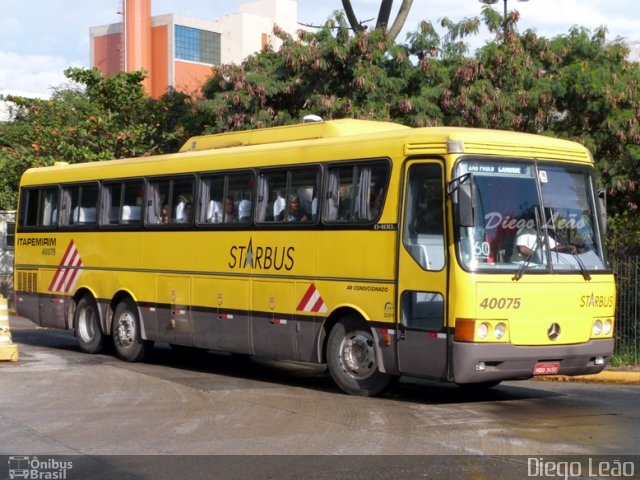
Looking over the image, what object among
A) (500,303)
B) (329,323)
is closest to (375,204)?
(329,323)

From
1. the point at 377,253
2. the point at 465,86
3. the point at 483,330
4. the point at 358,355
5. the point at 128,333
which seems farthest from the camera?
the point at 465,86

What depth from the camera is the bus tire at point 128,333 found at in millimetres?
16719

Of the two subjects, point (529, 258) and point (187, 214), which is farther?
point (187, 214)

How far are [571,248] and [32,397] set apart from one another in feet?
21.5

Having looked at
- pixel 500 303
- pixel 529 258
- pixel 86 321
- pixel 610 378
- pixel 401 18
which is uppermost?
pixel 401 18

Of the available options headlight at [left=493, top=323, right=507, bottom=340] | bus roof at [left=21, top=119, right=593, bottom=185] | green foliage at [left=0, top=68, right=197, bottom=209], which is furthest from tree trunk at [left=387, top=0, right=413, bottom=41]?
headlight at [left=493, top=323, right=507, bottom=340]

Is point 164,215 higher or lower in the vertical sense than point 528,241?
higher

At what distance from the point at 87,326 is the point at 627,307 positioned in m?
9.04

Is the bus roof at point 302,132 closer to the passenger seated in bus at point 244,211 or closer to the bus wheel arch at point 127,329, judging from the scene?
the passenger seated in bus at point 244,211

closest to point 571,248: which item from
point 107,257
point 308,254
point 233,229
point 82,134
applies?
point 308,254

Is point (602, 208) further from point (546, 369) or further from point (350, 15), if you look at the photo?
point (350, 15)

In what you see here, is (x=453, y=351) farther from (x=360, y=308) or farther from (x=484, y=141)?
(x=484, y=141)

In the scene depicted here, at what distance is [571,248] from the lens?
39.9ft

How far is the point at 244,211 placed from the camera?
14.6m
